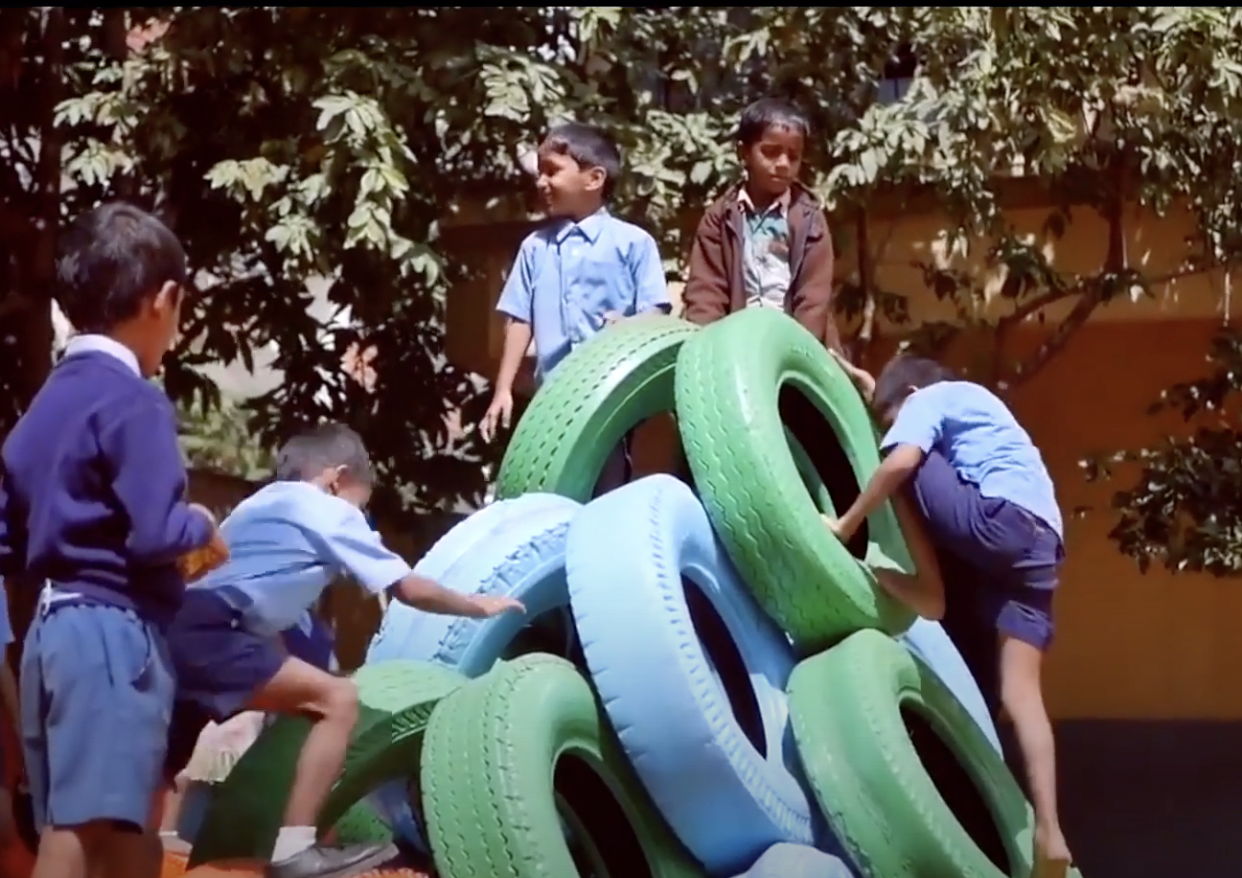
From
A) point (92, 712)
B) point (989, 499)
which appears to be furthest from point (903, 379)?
point (92, 712)

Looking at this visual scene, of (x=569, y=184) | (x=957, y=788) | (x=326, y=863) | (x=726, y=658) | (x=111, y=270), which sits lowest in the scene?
(x=957, y=788)

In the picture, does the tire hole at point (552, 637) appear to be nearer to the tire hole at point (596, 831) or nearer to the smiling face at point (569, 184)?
the tire hole at point (596, 831)

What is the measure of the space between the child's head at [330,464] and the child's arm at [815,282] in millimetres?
1836

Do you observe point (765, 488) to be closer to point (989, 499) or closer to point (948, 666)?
point (989, 499)

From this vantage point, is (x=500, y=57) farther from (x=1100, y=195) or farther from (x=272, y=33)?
(x=1100, y=195)

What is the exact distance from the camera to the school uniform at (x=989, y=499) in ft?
13.6

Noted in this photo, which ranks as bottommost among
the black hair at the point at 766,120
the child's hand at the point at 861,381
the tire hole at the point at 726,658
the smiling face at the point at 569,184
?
the tire hole at the point at 726,658

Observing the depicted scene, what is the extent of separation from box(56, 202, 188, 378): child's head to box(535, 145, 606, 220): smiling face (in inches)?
90.2

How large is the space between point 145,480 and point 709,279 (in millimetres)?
2833

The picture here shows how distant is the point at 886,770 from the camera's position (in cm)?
384

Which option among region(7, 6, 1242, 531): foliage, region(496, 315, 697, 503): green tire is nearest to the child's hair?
region(496, 315, 697, 503): green tire

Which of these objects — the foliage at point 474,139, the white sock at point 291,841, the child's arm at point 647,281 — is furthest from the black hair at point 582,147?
the white sock at point 291,841

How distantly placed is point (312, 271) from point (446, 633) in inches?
112

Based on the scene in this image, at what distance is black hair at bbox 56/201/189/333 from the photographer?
271 centimetres
